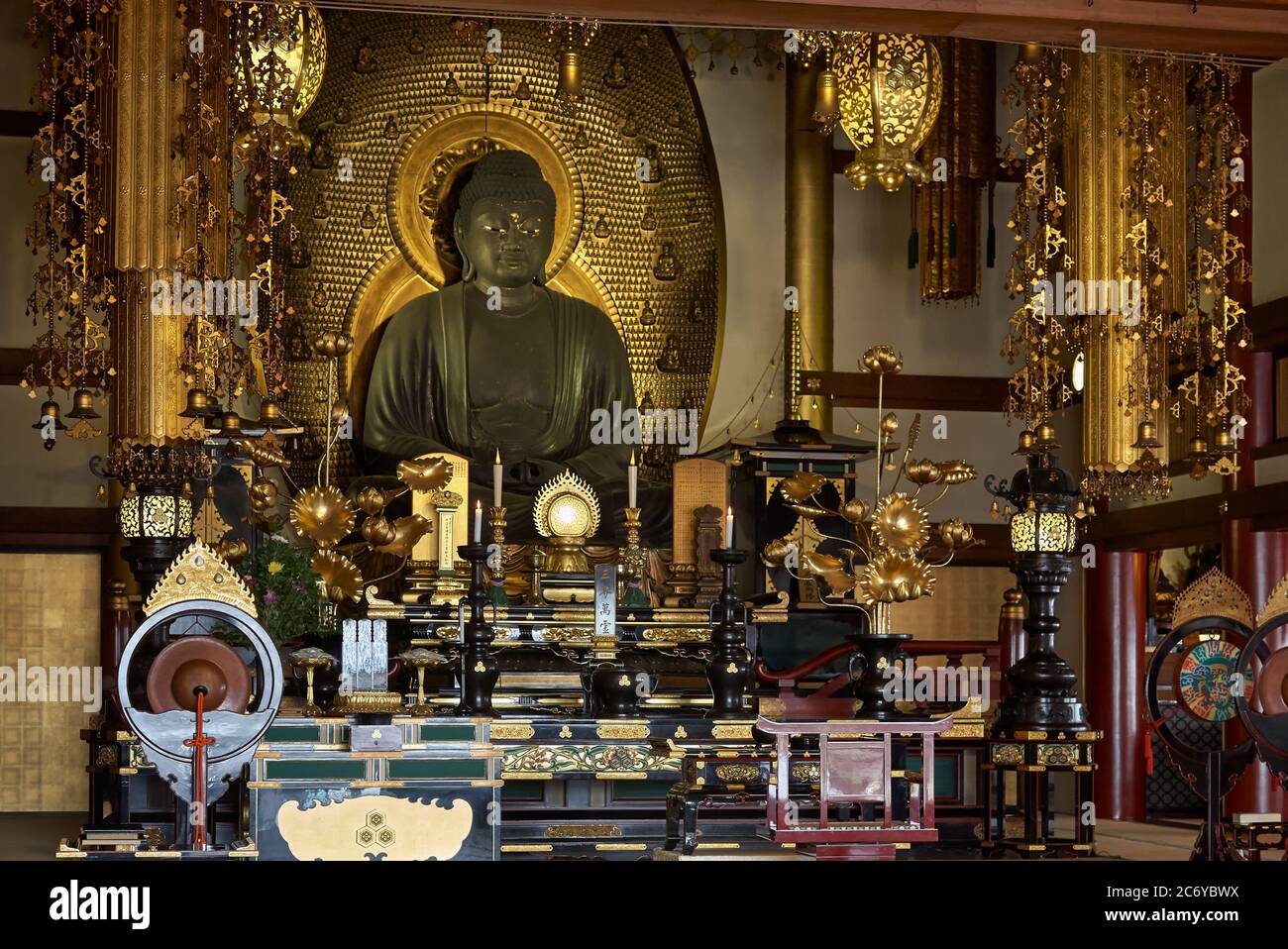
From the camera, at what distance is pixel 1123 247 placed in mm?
7262

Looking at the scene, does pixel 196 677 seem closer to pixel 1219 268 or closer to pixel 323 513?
Result: pixel 323 513

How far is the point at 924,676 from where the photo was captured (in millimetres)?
8172

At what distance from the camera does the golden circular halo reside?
10602mm

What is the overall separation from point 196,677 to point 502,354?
473 cm

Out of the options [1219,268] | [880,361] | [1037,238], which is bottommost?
[880,361]

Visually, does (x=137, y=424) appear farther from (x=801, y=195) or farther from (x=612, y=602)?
(x=801, y=195)

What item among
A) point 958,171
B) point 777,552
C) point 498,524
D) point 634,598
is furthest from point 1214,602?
point 958,171

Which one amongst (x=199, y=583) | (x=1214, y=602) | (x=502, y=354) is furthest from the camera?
(x=502, y=354)

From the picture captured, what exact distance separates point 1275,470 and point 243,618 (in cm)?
459

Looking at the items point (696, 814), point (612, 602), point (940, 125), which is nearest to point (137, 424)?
point (612, 602)

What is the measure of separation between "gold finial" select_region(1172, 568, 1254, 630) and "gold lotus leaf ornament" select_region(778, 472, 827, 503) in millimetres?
2284

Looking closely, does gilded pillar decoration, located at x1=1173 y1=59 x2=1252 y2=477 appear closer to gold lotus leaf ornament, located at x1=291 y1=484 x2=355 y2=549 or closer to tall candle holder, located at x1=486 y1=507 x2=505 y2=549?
tall candle holder, located at x1=486 y1=507 x2=505 y2=549

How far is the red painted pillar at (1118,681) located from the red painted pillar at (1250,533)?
1.00 meters

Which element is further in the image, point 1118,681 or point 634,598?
point 1118,681
